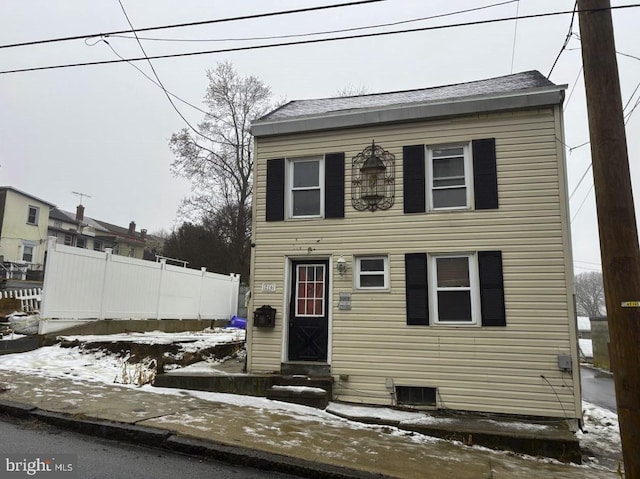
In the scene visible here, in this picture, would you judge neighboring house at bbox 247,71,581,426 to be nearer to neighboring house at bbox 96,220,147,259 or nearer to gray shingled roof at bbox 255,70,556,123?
gray shingled roof at bbox 255,70,556,123

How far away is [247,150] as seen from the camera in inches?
1116

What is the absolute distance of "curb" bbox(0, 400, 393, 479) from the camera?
4645mm

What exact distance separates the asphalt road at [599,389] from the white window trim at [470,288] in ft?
14.2

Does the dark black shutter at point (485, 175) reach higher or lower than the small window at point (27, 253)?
lower

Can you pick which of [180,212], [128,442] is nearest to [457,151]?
[128,442]

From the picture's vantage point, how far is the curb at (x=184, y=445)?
4645 millimetres

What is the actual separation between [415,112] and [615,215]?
4.92 m

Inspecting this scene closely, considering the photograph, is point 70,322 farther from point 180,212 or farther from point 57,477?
point 180,212

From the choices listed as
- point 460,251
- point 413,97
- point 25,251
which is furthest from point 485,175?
point 25,251

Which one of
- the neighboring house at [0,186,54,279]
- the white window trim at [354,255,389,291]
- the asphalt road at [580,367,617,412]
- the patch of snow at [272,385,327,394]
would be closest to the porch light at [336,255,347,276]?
the white window trim at [354,255,389,291]

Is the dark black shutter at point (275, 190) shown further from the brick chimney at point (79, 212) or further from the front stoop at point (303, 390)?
the brick chimney at point (79, 212)

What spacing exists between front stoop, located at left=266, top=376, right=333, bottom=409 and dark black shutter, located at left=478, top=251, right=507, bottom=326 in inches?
118

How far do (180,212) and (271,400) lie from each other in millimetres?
24992

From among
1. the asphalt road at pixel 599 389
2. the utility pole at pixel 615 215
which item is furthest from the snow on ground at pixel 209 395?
the utility pole at pixel 615 215
